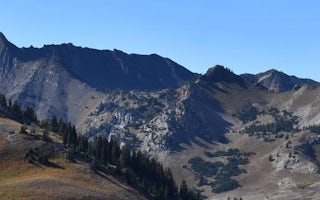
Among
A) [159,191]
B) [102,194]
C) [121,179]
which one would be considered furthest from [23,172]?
[159,191]

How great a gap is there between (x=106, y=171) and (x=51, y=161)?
1995cm

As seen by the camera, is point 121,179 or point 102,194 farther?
point 121,179

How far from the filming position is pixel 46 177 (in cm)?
15900

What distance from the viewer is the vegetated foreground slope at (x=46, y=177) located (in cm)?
14725

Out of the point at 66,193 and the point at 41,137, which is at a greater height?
the point at 41,137

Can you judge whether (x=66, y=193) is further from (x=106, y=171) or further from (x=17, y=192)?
(x=106, y=171)

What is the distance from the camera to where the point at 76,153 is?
18825 cm

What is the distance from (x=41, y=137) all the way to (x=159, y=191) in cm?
4510

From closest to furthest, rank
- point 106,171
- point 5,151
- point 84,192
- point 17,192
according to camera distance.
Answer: point 17,192 → point 84,192 → point 5,151 → point 106,171

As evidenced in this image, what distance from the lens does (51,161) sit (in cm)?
17650

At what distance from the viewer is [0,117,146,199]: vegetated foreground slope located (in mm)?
147250

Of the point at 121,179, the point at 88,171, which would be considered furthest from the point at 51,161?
the point at 121,179

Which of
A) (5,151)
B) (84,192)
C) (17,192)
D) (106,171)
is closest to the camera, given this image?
(17,192)

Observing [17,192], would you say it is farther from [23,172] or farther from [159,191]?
[159,191]
